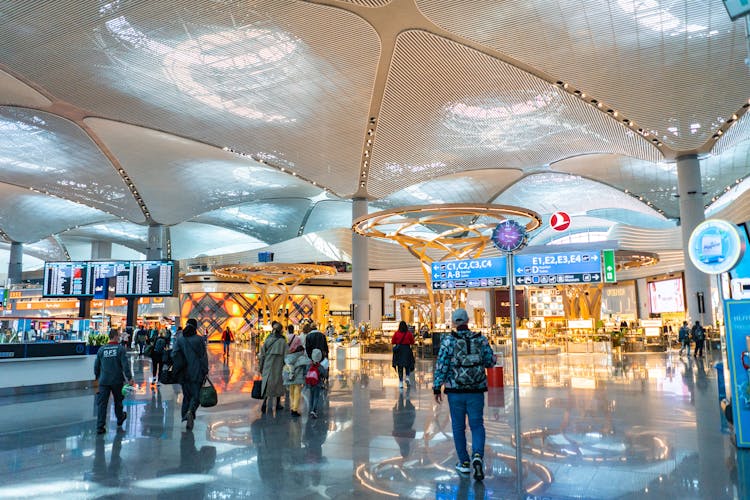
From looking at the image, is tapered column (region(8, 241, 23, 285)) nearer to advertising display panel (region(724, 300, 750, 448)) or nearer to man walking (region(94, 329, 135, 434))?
man walking (region(94, 329, 135, 434))

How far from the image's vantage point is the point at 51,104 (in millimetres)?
23047

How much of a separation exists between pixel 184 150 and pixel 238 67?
33.1 ft

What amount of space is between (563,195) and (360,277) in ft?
53.5

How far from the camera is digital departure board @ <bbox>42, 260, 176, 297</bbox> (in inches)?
810

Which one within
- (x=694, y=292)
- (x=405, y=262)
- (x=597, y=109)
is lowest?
(x=694, y=292)

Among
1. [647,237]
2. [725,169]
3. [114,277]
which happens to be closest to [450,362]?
[114,277]

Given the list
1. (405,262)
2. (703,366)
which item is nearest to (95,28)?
(703,366)

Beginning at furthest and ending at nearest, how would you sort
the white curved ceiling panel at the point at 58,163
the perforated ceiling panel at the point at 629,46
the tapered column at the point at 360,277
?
the tapered column at the point at 360,277, the white curved ceiling panel at the point at 58,163, the perforated ceiling panel at the point at 629,46

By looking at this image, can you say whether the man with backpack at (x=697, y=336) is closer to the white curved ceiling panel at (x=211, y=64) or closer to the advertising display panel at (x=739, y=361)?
the white curved ceiling panel at (x=211, y=64)

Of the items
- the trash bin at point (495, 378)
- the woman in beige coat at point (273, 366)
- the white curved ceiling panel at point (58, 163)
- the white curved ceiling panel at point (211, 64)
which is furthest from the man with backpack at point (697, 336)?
the white curved ceiling panel at point (58, 163)

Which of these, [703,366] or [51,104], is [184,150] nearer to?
[51,104]

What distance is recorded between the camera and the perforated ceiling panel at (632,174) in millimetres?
32156

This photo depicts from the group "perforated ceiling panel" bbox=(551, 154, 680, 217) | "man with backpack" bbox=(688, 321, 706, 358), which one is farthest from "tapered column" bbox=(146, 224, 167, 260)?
"man with backpack" bbox=(688, 321, 706, 358)

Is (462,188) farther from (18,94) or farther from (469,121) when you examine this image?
(18,94)
